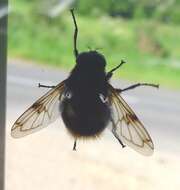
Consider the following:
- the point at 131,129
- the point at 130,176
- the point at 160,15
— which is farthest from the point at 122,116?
the point at 130,176

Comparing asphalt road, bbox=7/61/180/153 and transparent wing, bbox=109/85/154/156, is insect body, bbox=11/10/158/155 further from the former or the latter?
asphalt road, bbox=7/61/180/153

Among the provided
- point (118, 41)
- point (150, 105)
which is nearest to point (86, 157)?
point (150, 105)

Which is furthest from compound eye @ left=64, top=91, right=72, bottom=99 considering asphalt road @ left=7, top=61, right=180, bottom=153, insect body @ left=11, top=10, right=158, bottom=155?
asphalt road @ left=7, top=61, right=180, bottom=153

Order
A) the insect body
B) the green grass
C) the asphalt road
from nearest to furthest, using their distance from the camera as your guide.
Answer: the insect body, the green grass, the asphalt road

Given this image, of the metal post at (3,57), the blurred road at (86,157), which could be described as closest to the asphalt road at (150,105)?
the blurred road at (86,157)

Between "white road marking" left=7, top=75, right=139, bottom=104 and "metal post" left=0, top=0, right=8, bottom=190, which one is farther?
"white road marking" left=7, top=75, right=139, bottom=104

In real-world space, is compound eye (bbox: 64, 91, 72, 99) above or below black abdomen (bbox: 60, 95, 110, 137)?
above

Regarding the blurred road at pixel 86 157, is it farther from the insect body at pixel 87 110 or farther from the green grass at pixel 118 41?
the insect body at pixel 87 110

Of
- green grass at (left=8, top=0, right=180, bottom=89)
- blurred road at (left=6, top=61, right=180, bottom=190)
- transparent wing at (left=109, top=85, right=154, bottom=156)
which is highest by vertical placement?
green grass at (left=8, top=0, right=180, bottom=89)
